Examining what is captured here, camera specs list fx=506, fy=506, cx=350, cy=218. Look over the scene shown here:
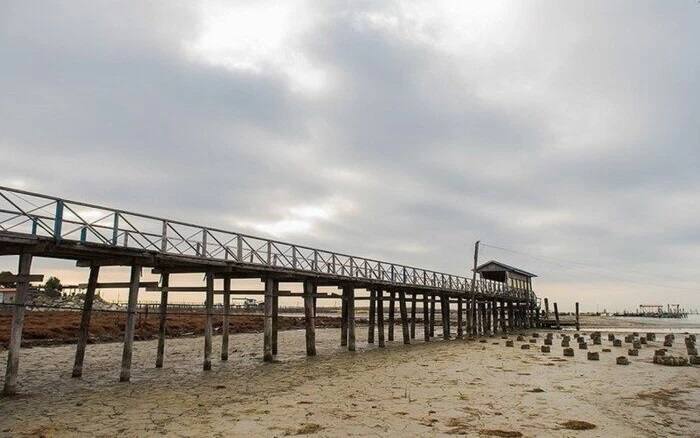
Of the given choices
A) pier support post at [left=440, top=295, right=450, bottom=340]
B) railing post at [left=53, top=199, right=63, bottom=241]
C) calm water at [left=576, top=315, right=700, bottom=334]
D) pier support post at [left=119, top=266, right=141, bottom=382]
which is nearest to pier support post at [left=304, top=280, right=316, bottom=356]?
pier support post at [left=119, top=266, right=141, bottom=382]

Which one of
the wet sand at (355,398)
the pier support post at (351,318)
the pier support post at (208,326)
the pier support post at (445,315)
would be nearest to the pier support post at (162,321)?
the wet sand at (355,398)

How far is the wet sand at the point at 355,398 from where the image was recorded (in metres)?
9.65

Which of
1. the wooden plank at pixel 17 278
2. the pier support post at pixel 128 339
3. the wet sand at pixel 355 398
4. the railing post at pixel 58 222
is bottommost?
the wet sand at pixel 355 398

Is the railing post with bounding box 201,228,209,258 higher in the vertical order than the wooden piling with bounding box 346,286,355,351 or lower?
higher

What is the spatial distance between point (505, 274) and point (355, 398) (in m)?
40.9

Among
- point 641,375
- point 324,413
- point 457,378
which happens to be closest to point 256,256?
point 457,378

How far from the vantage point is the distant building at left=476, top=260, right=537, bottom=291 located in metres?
49.0

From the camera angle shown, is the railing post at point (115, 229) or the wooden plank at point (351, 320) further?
the wooden plank at point (351, 320)

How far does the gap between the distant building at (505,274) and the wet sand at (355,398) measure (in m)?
27.8

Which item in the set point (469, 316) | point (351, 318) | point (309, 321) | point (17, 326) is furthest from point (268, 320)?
point (469, 316)

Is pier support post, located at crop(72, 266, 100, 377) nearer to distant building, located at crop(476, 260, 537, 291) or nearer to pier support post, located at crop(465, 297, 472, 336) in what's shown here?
pier support post, located at crop(465, 297, 472, 336)

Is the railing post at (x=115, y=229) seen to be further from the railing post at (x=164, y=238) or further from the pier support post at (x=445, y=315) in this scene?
the pier support post at (x=445, y=315)

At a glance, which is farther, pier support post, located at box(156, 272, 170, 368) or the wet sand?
pier support post, located at box(156, 272, 170, 368)

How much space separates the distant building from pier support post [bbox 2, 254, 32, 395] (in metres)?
40.9
